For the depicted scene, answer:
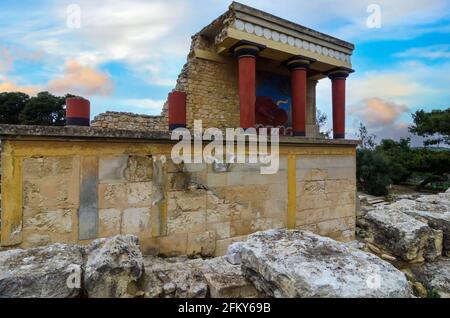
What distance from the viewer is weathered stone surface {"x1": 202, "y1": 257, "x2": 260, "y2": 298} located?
1704mm

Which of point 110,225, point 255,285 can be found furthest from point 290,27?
point 255,285

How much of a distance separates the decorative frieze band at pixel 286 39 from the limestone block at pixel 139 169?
536 centimetres

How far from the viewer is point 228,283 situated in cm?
175

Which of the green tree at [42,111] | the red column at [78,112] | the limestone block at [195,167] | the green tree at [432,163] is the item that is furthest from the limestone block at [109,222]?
the green tree at [42,111]

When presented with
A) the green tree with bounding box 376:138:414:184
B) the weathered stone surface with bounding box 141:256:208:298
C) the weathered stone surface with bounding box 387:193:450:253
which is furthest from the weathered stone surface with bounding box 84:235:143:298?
the green tree with bounding box 376:138:414:184

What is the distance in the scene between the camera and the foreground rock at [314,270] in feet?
4.71

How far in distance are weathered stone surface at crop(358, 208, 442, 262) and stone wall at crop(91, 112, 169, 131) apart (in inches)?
267

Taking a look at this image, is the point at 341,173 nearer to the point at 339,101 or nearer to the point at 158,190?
the point at 158,190

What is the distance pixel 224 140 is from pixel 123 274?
101 inches

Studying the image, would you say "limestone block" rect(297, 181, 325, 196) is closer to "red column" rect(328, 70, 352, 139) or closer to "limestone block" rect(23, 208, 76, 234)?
"limestone block" rect(23, 208, 76, 234)

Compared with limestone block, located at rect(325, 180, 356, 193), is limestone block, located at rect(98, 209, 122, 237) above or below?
below
